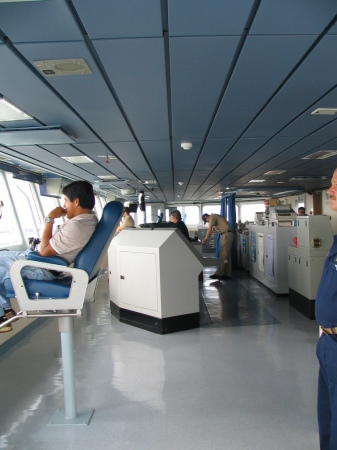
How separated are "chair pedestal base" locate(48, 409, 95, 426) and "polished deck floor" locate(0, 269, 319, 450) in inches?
1.5

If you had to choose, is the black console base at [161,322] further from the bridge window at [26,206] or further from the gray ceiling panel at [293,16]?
the bridge window at [26,206]

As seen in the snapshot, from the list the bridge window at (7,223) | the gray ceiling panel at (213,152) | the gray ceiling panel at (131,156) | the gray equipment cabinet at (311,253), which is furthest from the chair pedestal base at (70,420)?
the bridge window at (7,223)

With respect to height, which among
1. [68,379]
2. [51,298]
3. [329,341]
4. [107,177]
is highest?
[107,177]

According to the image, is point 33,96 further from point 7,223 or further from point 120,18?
point 7,223

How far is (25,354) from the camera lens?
353 centimetres

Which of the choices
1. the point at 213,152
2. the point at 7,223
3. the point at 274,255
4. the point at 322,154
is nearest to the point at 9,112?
the point at 213,152

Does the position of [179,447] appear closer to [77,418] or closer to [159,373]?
[77,418]

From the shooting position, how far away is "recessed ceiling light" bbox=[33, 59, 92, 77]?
232cm

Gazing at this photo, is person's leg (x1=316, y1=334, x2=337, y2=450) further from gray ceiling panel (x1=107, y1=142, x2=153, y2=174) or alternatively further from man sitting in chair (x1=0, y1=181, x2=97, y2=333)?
gray ceiling panel (x1=107, y1=142, x2=153, y2=174)

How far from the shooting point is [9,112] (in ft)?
11.3

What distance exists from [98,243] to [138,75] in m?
1.37

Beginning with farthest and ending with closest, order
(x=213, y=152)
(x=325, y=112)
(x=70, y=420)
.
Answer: (x=213, y=152)
(x=325, y=112)
(x=70, y=420)

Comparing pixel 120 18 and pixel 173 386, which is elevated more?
pixel 120 18

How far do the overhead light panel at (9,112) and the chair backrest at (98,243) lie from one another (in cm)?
175
